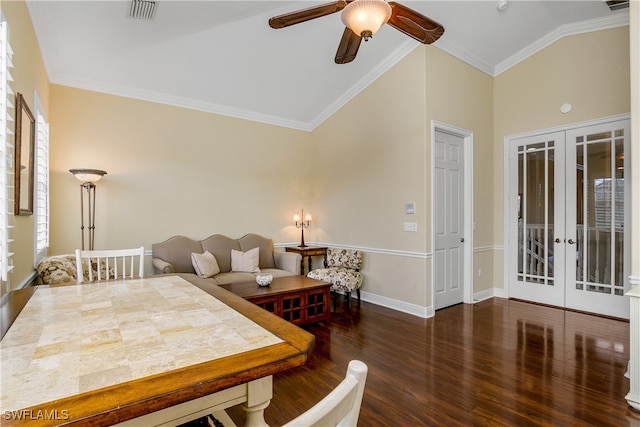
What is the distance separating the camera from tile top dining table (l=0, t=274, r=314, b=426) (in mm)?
700

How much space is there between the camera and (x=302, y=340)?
1.04 metres

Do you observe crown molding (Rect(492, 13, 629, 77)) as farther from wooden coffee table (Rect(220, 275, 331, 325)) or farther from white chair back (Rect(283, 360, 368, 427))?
white chair back (Rect(283, 360, 368, 427))

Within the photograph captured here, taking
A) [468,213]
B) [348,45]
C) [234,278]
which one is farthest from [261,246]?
[348,45]

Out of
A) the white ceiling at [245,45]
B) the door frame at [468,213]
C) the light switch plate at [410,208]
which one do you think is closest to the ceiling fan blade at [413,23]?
the white ceiling at [245,45]

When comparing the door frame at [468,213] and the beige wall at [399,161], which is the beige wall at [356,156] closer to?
the beige wall at [399,161]

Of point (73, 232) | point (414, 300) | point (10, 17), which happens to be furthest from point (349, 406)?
point (73, 232)

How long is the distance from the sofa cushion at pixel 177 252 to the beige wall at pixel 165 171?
195 millimetres

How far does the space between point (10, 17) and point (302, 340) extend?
279 centimetres

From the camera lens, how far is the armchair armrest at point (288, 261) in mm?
4723

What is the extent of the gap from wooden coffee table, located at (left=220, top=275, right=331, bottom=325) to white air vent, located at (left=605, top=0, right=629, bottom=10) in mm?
4529

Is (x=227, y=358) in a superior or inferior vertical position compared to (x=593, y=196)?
inferior

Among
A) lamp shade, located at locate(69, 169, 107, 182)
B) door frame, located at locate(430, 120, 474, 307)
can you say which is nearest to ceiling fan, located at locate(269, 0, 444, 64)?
door frame, located at locate(430, 120, 474, 307)

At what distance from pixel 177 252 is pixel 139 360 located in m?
3.68

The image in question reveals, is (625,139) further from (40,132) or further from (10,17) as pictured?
(40,132)
